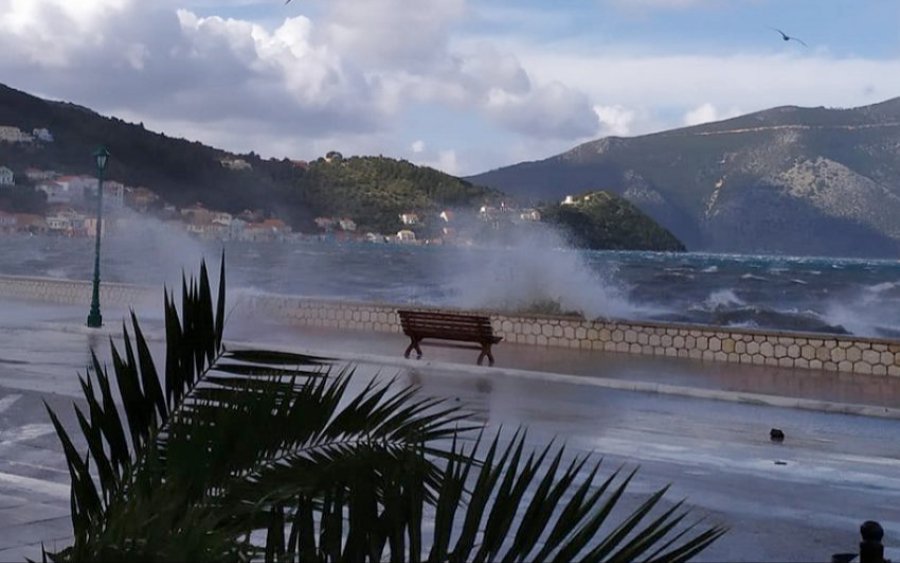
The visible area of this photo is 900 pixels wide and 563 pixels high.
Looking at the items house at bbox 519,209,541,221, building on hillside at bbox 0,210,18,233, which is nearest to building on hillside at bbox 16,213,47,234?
building on hillside at bbox 0,210,18,233

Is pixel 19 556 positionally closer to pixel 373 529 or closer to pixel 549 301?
pixel 373 529

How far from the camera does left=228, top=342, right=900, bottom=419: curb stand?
13.8 metres

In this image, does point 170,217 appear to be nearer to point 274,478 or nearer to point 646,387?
point 646,387

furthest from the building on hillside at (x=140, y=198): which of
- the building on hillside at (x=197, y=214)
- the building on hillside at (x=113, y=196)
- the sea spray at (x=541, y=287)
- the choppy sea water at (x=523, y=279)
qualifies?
the sea spray at (x=541, y=287)

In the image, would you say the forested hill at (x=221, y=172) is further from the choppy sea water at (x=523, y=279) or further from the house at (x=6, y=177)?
the choppy sea water at (x=523, y=279)

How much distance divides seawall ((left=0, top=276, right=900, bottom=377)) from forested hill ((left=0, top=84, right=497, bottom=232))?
1689 cm

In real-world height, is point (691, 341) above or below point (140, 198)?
below

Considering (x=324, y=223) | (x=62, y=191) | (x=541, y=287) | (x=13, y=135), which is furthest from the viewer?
(x=324, y=223)

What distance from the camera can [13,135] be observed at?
156 ft

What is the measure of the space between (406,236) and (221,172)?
76.2ft

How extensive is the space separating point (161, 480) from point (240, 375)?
527 mm

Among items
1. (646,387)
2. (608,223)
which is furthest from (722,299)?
(646,387)

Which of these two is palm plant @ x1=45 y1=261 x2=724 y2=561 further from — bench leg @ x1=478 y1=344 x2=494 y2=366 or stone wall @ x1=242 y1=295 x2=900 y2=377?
stone wall @ x1=242 y1=295 x2=900 y2=377

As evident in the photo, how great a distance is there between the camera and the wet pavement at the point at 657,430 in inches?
311
